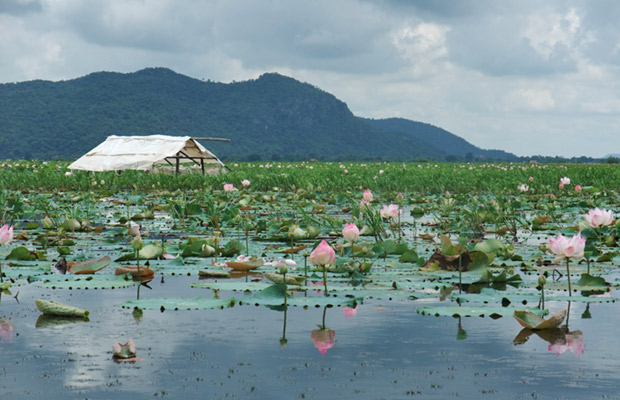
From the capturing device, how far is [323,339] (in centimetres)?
309

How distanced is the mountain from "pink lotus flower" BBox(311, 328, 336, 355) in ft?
244

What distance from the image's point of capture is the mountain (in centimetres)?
8175

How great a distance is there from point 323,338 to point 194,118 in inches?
4224

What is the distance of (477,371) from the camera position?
262 centimetres

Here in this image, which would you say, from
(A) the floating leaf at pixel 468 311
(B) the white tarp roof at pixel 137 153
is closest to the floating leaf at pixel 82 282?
(A) the floating leaf at pixel 468 311

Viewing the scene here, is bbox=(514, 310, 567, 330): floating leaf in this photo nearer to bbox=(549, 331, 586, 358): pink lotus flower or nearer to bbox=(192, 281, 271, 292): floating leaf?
bbox=(549, 331, 586, 358): pink lotus flower

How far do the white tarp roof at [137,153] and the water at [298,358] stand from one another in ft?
44.3

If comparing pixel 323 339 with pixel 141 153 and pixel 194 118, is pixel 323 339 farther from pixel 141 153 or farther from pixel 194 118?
pixel 194 118

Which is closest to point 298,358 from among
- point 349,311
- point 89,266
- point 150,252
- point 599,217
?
point 349,311

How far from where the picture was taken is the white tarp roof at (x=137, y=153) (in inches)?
673

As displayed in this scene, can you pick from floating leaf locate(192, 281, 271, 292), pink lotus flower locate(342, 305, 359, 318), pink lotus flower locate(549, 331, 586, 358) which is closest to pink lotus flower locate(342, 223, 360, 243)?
floating leaf locate(192, 281, 271, 292)

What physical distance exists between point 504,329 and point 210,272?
6.62 feet

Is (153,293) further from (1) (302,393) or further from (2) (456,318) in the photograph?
(1) (302,393)

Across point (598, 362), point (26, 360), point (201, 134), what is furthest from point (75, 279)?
point (201, 134)
